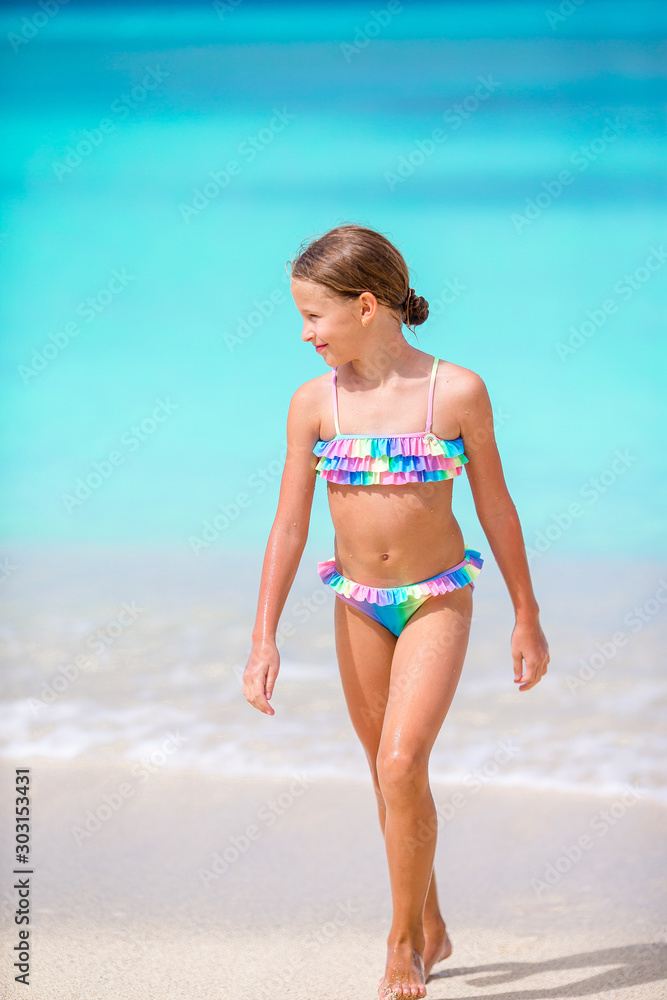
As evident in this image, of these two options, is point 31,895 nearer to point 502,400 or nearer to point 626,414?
point 502,400

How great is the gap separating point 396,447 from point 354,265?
0.41m

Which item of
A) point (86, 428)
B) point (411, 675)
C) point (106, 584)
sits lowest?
point (411, 675)

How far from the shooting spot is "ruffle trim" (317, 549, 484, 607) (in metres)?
2.31

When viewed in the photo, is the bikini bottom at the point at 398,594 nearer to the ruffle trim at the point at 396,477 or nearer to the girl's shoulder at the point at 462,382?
the ruffle trim at the point at 396,477

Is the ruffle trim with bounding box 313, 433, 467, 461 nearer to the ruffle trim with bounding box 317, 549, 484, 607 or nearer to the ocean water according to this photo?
the ruffle trim with bounding box 317, 549, 484, 607

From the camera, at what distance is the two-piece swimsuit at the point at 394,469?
2271 millimetres

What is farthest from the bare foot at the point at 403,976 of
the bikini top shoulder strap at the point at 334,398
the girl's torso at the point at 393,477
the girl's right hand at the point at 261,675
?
the bikini top shoulder strap at the point at 334,398

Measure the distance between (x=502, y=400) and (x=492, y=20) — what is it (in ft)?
9.24

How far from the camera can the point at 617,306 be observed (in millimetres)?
8000

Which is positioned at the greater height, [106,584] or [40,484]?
[40,484]

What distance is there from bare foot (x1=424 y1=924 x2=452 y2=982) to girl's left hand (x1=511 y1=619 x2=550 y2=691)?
697 millimetres

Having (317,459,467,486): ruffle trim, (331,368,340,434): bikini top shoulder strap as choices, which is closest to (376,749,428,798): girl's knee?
(317,459,467,486): ruffle trim

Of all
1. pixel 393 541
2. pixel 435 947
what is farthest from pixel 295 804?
pixel 393 541

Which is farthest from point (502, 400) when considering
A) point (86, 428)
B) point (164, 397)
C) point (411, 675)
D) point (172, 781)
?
point (411, 675)
